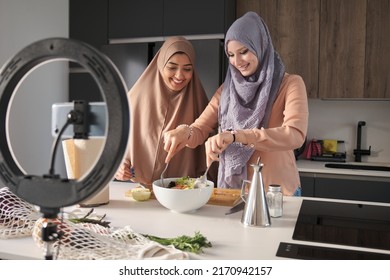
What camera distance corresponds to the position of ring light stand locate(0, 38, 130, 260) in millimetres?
323

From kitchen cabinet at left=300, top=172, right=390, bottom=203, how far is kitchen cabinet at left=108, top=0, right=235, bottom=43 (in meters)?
1.10

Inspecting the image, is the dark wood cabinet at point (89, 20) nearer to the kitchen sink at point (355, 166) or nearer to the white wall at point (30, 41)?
the white wall at point (30, 41)

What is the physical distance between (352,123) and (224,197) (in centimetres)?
181

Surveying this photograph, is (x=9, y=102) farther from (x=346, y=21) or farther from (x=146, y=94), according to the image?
(x=346, y=21)

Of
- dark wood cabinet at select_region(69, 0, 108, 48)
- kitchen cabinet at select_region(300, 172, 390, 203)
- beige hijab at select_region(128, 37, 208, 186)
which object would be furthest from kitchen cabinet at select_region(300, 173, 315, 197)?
dark wood cabinet at select_region(69, 0, 108, 48)

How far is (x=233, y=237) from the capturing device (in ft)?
2.84

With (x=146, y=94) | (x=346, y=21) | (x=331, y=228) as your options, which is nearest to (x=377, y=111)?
(x=346, y=21)

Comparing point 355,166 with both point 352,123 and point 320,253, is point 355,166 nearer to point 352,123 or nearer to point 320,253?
point 352,123

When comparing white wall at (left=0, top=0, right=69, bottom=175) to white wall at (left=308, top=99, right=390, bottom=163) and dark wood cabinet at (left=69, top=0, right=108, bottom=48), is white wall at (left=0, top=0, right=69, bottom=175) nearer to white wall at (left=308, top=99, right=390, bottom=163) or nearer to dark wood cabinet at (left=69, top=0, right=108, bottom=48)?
dark wood cabinet at (left=69, top=0, right=108, bottom=48)

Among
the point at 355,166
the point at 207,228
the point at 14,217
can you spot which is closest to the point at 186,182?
the point at 207,228

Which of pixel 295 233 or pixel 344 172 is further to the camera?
pixel 344 172

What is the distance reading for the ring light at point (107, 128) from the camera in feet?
1.06

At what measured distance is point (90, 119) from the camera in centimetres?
35

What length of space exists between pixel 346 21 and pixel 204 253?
2134 millimetres
